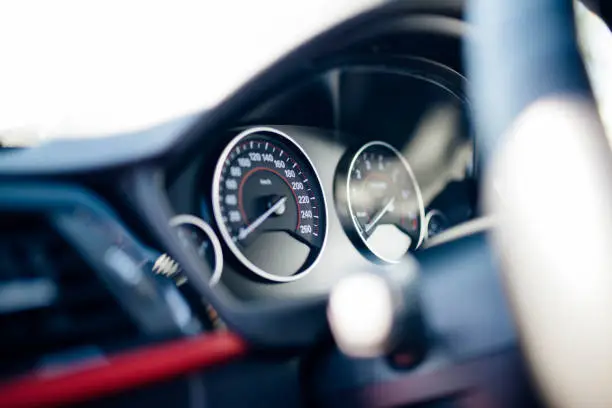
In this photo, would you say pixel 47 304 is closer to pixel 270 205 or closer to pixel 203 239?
pixel 203 239

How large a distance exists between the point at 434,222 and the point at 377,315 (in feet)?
3.23

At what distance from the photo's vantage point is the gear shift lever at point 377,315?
27.5 inches

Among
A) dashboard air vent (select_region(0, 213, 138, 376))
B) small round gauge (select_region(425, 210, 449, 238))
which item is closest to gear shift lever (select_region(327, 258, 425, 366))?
dashboard air vent (select_region(0, 213, 138, 376))

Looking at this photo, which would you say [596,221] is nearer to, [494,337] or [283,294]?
[494,337]

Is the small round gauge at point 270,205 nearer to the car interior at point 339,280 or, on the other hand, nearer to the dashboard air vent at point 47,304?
the car interior at point 339,280

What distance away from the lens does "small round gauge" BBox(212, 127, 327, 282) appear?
1172 mm

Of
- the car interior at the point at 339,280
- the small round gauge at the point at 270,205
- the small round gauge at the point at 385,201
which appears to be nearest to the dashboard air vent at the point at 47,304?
the car interior at the point at 339,280

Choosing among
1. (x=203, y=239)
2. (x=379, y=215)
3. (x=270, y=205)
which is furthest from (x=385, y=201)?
(x=203, y=239)

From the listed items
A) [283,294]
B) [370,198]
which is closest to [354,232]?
[370,198]

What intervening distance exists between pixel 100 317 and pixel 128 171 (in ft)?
0.66

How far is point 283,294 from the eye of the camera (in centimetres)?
121

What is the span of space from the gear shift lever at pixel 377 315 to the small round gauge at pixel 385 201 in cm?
73

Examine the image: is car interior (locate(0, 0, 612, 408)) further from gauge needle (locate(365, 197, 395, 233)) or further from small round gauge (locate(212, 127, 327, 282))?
gauge needle (locate(365, 197, 395, 233))

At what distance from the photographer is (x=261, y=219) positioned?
48.4 inches
